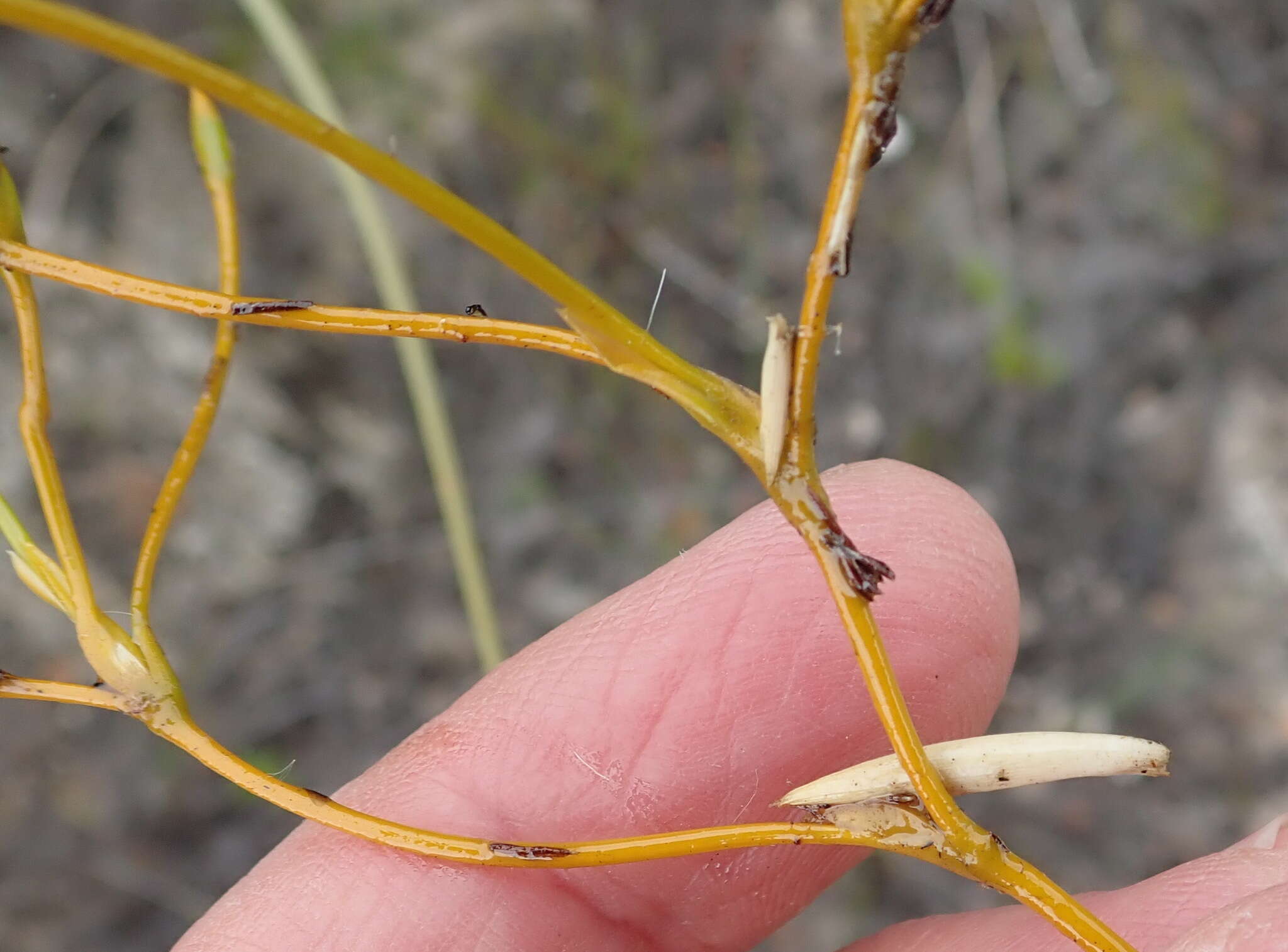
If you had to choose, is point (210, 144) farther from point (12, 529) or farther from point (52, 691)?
point (52, 691)

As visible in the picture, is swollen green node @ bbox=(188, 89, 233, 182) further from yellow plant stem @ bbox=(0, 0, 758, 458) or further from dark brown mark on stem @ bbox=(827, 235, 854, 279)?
dark brown mark on stem @ bbox=(827, 235, 854, 279)

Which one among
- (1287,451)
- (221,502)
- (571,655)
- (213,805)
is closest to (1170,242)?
(1287,451)

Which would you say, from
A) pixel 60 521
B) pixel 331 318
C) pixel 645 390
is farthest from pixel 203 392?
pixel 645 390

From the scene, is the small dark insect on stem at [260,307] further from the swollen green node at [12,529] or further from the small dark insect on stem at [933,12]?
the small dark insect on stem at [933,12]

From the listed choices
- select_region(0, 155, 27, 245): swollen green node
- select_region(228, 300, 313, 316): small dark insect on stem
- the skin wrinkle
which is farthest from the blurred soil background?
select_region(228, 300, 313, 316): small dark insect on stem

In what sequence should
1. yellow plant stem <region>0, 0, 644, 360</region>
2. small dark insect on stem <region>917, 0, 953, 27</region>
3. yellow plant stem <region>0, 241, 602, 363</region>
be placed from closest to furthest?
yellow plant stem <region>0, 0, 644, 360</region>
small dark insect on stem <region>917, 0, 953, 27</region>
yellow plant stem <region>0, 241, 602, 363</region>

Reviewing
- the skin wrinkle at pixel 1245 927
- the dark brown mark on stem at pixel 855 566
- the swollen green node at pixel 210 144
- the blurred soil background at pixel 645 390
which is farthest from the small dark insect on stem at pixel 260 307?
the blurred soil background at pixel 645 390

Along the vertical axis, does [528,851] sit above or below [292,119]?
below
